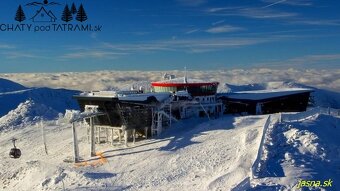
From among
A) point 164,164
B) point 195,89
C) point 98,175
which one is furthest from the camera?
point 195,89

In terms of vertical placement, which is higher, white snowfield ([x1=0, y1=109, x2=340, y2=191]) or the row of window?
the row of window

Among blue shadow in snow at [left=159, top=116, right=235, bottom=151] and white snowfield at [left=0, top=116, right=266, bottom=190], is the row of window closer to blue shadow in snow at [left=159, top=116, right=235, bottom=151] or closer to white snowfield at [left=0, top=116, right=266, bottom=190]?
blue shadow in snow at [left=159, top=116, right=235, bottom=151]

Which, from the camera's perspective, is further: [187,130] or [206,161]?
[187,130]

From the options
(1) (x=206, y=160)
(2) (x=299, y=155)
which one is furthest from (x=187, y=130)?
(2) (x=299, y=155)

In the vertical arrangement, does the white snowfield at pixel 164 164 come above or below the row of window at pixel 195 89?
below

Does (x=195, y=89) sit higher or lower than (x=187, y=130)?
higher

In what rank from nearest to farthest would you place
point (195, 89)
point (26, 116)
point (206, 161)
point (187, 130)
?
1. point (206, 161)
2. point (187, 130)
3. point (195, 89)
4. point (26, 116)

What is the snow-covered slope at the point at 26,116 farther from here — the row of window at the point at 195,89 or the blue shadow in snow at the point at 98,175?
the blue shadow in snow at the point at 98,175

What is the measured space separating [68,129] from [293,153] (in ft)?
155

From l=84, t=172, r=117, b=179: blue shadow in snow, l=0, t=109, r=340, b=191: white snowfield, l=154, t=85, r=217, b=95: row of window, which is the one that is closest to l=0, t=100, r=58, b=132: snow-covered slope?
l=0, t=109, r=340, b=191: white snowfield

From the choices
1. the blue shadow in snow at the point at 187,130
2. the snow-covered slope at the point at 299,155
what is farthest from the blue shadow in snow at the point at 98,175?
the snow-covered slope at the point at 299,155

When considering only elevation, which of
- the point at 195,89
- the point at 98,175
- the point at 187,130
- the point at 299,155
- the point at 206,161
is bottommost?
the point at 98,175

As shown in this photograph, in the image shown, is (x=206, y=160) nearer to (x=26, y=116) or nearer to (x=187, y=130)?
(x=187, y=130)

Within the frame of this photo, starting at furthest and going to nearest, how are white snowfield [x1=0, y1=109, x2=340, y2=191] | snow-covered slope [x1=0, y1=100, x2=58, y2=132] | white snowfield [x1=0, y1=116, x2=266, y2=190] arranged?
1. snow-covered slope [x1=0, y1=100, x2=58, y2=132]
2. white snowfield [x1=0, y1=116, x2=266, y2=190]
3. white snowfield [x1=0, y1=109, x2=340, y2=191]
